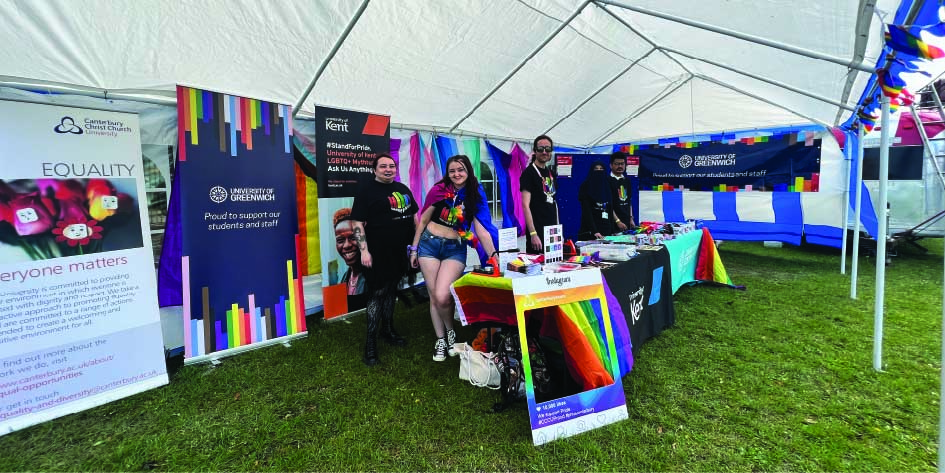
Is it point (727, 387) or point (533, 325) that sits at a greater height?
point (533, 325)

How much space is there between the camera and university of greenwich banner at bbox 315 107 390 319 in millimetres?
3645

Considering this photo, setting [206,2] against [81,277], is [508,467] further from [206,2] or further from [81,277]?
[206,2]

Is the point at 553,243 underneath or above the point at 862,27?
underneath

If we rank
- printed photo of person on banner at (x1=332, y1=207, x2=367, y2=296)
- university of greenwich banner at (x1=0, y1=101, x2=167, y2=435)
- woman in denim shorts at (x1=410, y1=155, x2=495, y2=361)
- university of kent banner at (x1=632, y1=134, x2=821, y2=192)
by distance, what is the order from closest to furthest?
1. university of greenwich banner at (x1=0, y1=101, x2=167, y2=435)
2. woman in denim shorts at (x1=410, y1=155, x2=495, y2=361)
3. printed photo of person on banner at (x1=332, y1=207, x2=367, y2=296)
4. university of kent banner at (x1=632, y1=134, x2=821, y2=192)

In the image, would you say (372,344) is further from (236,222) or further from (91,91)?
(91,91)

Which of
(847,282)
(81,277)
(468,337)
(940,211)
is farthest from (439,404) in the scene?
(940,211)

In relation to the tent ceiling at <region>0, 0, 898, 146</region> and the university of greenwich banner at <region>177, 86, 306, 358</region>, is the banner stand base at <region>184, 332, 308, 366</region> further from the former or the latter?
the tent ceiling at <region>0, 0, 898, 146</region>

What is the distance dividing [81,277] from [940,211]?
9599 mm

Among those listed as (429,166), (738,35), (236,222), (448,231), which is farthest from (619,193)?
(236,222)

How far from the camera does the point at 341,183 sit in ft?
12.4

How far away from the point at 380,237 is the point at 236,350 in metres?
1.38

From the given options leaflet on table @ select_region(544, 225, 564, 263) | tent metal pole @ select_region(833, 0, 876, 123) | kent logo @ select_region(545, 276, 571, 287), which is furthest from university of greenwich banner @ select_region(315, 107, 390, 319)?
tent metal pole @ select_region(833, 0, 876, 123)

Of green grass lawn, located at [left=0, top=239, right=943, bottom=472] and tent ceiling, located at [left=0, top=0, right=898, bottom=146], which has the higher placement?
tent ceiling, located at [left=0, top=0, right=898, bottom=146]

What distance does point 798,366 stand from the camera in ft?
8.76
